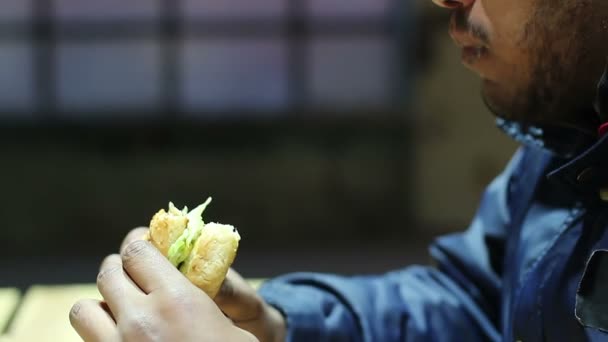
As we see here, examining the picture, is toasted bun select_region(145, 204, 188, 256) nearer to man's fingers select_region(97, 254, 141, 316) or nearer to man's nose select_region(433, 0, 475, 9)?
man's fingers select_region(97, 254, 141, 316)

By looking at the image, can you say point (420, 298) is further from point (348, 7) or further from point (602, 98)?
point (348, 7)

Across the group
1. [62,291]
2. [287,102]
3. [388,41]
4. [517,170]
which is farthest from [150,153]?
[517,170]

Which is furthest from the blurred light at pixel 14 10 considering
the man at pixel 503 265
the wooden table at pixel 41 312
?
the man at pixel 503 265

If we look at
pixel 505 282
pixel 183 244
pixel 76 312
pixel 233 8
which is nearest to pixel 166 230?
pixel 183 244

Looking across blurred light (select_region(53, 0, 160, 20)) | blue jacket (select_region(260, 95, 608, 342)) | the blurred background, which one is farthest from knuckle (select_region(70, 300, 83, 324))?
blurred light (select_region(53, 0, 160, 20))

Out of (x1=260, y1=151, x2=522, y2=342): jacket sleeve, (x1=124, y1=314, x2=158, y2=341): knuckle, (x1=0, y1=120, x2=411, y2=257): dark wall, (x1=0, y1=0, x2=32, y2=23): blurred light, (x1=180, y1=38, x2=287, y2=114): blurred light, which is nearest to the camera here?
(x1=124, y1=314, x2=158, y2=341): knuckle

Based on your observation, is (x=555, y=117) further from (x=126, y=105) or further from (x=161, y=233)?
(x=126, y=105)
